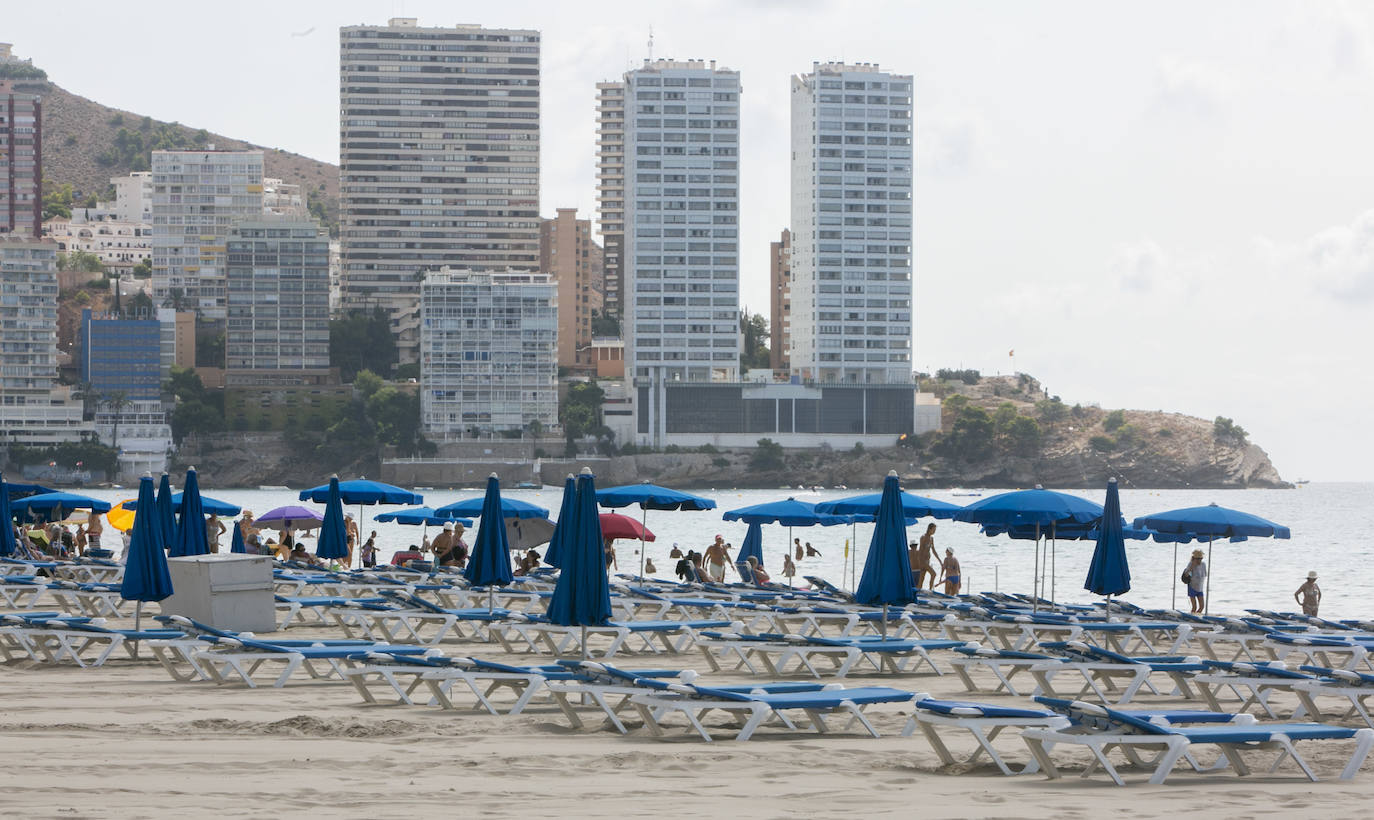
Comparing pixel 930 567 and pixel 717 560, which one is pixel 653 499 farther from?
pixel 930 567

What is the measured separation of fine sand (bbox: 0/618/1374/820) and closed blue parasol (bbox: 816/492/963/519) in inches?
371

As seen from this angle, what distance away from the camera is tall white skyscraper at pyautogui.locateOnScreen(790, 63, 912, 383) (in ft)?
417

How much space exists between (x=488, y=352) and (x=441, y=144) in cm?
3597

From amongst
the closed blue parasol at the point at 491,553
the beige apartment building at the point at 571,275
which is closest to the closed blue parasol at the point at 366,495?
the closed blue parasol at the point at 491,553

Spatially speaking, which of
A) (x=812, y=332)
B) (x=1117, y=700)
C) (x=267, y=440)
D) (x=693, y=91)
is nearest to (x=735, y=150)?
Result: (x=693, y=91)

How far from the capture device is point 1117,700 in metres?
12.2

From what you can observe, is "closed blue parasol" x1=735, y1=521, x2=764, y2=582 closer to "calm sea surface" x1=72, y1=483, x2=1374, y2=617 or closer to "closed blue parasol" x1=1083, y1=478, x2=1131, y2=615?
"calm sea surface" x1=72, y1=483, x2=1374, y2=617

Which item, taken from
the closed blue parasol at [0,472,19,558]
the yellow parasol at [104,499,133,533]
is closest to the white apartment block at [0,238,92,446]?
the yellow parasol at [104,499,133,533]

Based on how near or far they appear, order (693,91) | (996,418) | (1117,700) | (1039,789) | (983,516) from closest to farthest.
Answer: (1039,789) → (1117,700) → (983,516) → (693,91) → (996,418)

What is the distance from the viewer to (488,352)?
12481cm

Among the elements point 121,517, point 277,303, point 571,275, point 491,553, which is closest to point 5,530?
point 121,517

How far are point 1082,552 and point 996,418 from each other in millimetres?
74134

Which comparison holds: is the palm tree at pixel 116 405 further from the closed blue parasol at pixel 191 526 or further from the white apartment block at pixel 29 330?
the closed blue parasol at pixel 191 526

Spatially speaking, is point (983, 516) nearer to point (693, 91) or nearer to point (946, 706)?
point (946, 706)
